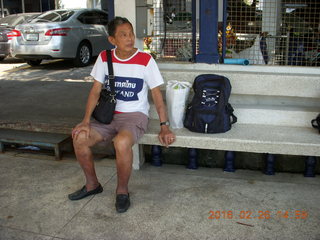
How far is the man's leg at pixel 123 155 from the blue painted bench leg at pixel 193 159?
3.05ft

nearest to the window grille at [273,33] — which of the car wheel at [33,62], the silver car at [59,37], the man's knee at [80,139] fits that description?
the man's knee at [80,139]

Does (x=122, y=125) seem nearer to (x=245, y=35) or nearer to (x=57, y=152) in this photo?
(x=57, y=152)

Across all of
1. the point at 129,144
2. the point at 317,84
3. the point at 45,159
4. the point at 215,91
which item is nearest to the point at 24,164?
the point at 45,159

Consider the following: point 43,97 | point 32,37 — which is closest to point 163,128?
point 43,97

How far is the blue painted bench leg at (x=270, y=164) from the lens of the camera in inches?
139

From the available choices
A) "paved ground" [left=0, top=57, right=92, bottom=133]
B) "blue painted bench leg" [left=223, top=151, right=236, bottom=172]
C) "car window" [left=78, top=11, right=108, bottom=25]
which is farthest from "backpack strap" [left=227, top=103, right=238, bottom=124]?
"car window" [left=78, top=11, right=108, bottom=25]

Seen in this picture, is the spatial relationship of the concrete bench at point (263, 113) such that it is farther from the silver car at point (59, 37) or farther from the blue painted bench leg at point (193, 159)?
the silver car at point (59, 37)

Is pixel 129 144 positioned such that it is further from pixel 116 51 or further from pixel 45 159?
pixel 45 159

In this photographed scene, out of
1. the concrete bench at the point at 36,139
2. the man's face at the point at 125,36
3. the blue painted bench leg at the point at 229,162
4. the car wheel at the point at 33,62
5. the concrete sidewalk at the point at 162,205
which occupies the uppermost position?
the man's face at the point at 125,36

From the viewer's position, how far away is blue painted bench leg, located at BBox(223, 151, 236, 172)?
362cm

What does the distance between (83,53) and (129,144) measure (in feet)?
24.5

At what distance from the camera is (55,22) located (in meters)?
9.29

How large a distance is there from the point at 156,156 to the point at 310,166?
1.42 m

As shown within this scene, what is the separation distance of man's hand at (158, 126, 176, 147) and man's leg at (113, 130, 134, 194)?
0.98 ft
